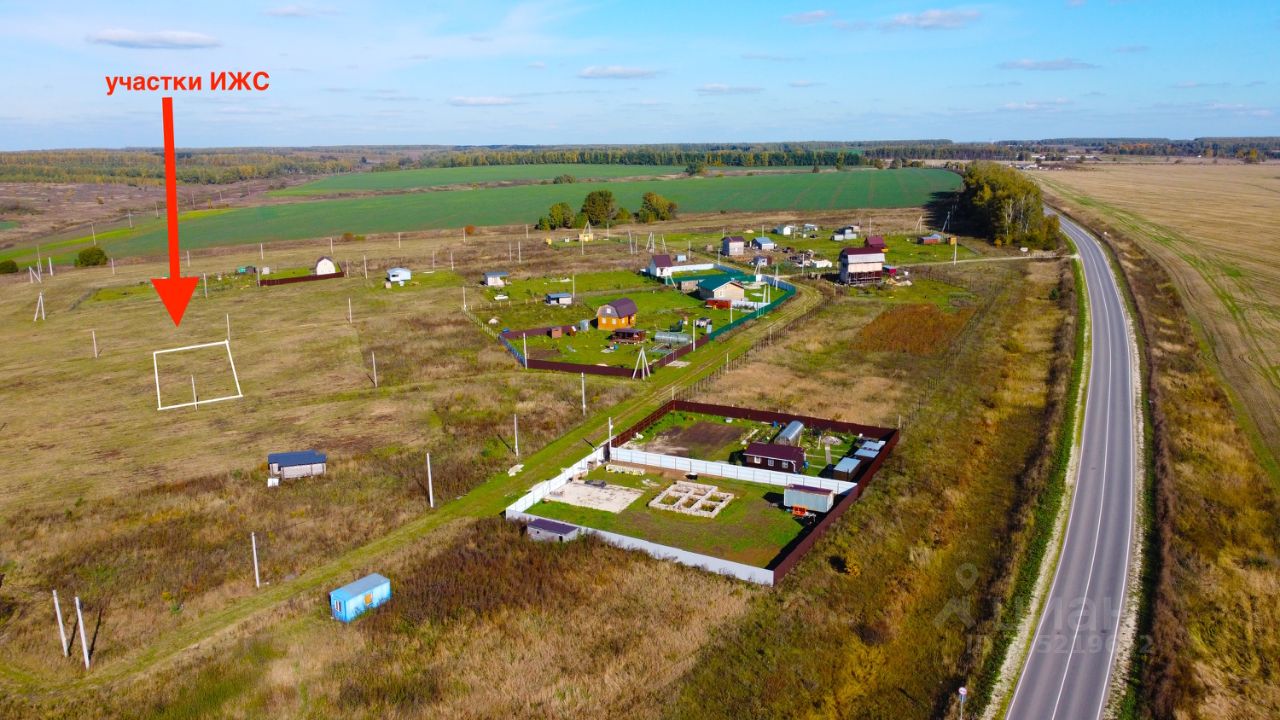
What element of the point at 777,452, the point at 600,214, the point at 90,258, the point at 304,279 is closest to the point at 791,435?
the point at 777,452

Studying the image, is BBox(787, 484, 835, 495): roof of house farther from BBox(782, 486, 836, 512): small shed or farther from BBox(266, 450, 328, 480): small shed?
BBox(266, 450, 328, 480): small shed

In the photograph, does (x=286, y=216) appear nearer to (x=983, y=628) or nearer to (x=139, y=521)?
(x=139, y=521)

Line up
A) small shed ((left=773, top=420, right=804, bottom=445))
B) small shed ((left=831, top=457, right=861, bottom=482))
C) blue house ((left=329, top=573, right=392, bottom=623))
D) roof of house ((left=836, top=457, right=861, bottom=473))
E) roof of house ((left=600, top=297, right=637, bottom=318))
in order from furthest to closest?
roof of house ((left=600, top=297, right=637, bottom=318)) → small shed ((left=773, top=420, right=804, bottom=445)) → roof of house ((left=836, top=457, right=861, bottom=473)) → small shed ((left=831, top=457, right=861, bottom=482)) → blue house ((left=329, top=573, right=392, bottom=623))

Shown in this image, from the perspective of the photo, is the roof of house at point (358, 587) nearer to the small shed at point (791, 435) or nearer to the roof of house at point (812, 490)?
the roof of house at point (812, 490)

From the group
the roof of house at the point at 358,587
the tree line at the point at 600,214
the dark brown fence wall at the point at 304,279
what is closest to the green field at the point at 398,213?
the tree line at the point at 600,214

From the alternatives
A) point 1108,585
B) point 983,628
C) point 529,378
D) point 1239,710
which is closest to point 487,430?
point 529,378

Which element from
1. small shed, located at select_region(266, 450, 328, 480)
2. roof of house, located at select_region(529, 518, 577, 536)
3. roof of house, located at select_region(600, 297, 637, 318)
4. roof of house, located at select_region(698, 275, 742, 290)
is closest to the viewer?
roof of house, located at select_region(529, 518, 577, 536)

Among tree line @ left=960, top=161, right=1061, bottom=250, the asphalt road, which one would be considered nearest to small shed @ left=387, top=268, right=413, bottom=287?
the asphalt road
